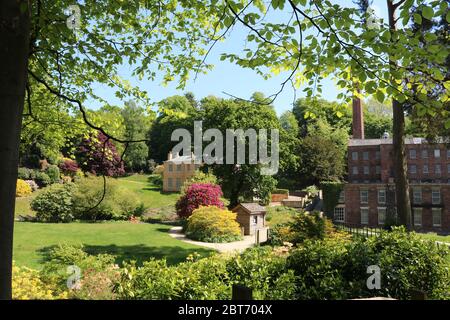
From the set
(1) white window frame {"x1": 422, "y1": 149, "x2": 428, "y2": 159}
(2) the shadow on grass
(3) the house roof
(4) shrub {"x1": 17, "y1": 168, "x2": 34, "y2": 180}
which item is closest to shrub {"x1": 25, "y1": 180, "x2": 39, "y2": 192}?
(4) shrub {"x1": 17, "y1": 168, "x2": 34, "y2": 180}

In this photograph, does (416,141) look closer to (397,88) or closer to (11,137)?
(397,88)

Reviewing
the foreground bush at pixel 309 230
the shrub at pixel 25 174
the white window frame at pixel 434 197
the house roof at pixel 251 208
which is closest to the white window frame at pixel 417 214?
the white window frame at pixel 434 197

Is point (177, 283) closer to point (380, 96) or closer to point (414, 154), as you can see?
point (380, 96)

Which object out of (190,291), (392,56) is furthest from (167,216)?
(392,56)

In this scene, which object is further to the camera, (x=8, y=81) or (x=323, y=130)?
(x=323, y=130)

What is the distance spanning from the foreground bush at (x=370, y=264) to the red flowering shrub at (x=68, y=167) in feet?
133

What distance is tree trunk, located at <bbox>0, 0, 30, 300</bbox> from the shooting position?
3.23 m

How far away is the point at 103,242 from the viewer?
2009cm

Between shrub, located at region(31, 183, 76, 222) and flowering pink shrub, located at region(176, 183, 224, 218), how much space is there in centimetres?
862

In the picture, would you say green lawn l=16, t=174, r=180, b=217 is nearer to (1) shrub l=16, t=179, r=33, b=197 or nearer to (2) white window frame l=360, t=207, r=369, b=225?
(1) shrub l=16, t=179, r=33, b=197

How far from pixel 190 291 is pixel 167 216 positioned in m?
29.4

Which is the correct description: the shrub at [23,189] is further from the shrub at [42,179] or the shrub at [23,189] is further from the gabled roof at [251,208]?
the gabled roof at [251,208]
